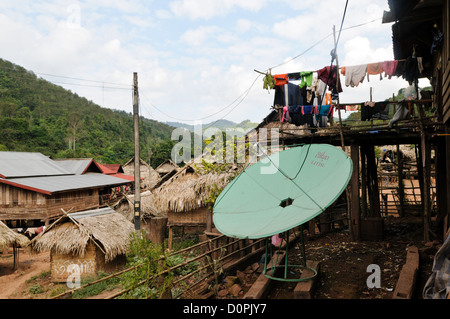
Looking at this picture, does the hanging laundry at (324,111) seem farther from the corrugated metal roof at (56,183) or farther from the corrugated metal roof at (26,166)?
the corrugated metal roof at (26,166)

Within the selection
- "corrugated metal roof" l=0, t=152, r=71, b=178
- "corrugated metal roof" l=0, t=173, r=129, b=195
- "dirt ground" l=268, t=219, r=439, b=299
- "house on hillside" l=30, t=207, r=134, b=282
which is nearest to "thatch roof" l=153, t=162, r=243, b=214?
"house on hillside" l=30, t=207, r=134, b=282

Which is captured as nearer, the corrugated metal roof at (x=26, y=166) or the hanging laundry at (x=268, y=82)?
the hanging laundry at (x=268, y=82)

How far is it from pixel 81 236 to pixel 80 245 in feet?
1.16

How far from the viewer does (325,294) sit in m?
4.92

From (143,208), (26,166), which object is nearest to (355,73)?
(143,208)

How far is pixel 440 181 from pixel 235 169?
6.13 metres

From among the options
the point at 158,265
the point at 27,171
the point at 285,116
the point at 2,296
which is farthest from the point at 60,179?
the point at 158,265

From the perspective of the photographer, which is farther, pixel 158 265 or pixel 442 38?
pixel 442 38

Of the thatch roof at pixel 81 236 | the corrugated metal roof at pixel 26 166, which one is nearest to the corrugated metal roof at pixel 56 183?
the corrugated metal roof at pixel 26 166

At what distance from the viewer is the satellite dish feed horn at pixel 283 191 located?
438 cm

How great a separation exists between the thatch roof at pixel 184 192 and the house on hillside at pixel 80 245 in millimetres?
2765

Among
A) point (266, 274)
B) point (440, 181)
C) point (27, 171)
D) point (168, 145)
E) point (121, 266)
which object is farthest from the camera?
point (168, 145)
